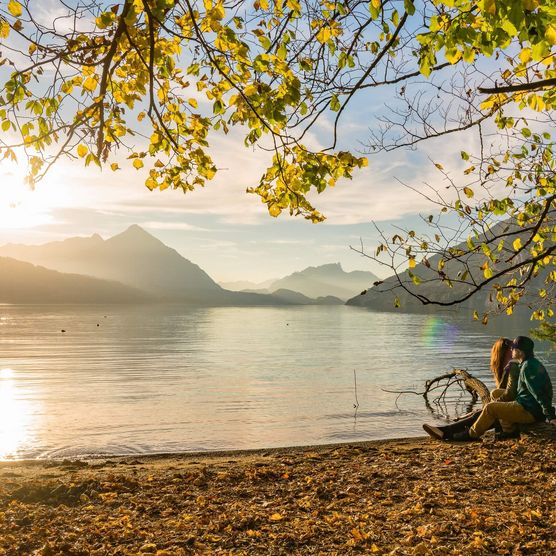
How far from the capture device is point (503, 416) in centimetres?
1264

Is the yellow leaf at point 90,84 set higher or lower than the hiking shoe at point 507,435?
higher

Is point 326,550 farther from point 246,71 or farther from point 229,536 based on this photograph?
point 246,71

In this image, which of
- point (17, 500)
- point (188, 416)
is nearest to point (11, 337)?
point (188, 416)

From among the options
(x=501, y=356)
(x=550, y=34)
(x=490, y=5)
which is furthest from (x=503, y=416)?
(x=490, y=5)

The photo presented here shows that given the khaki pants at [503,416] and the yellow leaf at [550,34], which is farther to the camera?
the khaki pants at [503,416]

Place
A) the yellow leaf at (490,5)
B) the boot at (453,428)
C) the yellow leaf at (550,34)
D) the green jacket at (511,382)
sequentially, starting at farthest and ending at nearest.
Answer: the boot at (453,428) → the green jacket at (511,382) → the yellow leaf at (550,34) → the yellow leaf at (490,5)

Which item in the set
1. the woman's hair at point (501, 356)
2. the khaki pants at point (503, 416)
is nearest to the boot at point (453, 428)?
the khaki pants at point (503, 416)

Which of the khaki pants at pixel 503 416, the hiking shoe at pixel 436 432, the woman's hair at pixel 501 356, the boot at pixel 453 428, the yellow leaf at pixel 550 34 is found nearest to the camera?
the yellow leaf at pixel 550 34

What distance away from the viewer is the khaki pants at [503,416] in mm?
12414

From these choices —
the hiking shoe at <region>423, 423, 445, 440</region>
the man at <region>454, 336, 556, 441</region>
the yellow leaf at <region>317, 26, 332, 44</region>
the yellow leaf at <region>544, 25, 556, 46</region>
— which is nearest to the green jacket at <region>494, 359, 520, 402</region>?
the man at <region>454, 336, 556, 441</region>

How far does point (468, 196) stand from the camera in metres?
Answer: 8.66

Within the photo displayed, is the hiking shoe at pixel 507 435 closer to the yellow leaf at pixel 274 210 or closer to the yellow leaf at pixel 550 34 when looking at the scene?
the yellow leaf at pixel 274 210

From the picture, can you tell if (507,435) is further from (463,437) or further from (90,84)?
(90,84)

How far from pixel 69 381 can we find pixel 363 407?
915 inches
